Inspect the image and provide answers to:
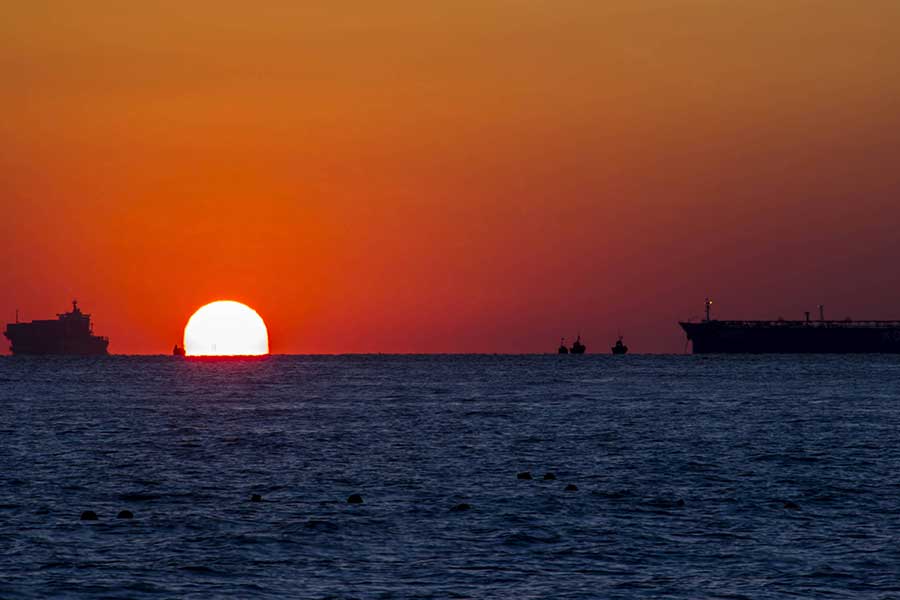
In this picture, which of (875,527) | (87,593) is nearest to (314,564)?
(87,593)

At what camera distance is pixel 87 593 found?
2739 centimetres

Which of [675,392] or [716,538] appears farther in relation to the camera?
[675,392]

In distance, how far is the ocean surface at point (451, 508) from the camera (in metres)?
28.8

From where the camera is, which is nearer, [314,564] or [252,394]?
[314,564]

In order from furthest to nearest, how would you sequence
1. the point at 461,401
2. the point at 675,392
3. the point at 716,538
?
the point at 675,392
the point at 461,401
the point at 716,538

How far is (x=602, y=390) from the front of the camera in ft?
461

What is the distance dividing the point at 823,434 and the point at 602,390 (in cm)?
7032

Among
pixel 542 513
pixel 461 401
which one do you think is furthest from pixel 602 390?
pixel 542 513

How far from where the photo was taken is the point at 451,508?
1559 inches

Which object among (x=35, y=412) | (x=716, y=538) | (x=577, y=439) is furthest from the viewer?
(x=35, y=412)

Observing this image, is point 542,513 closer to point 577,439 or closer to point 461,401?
point 577,439

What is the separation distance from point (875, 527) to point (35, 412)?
7148cm

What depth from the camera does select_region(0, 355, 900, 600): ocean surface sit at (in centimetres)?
2881

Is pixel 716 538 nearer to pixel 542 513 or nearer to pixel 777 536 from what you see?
pixel 777 536
